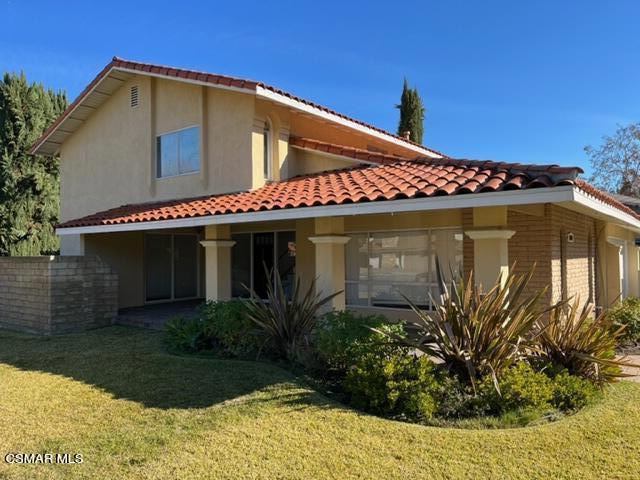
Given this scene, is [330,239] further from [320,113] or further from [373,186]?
[320,113]

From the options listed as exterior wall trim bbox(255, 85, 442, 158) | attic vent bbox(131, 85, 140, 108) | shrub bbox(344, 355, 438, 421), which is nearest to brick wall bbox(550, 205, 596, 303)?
shrub bbox(344, 355, 438, 421)

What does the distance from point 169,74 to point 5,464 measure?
10.3 meters

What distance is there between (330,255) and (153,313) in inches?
274

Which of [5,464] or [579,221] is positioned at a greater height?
[579,221]

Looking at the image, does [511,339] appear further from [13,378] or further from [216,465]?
[13,378]

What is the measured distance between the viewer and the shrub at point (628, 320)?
10.5 m

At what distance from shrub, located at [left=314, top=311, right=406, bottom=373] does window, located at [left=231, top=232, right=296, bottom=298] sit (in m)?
6.12

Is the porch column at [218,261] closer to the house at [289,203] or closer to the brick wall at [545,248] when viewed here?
the house at [289,203]

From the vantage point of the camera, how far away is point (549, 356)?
7.13m

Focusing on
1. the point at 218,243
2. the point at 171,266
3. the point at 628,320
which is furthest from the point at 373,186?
the point at 171,266

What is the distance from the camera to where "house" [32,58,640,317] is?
7.45 m

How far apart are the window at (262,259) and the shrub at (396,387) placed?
7.45 metres

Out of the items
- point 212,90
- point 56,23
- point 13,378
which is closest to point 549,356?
point 13,378

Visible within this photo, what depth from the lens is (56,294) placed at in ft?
39.0
